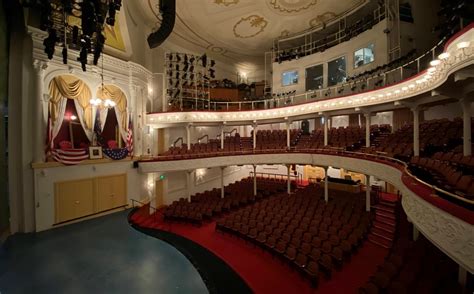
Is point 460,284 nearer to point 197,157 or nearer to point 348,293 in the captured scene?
point 348,293

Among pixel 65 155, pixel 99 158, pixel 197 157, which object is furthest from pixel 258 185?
pixel 65 155

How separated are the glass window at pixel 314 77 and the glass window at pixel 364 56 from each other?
3.06 meters

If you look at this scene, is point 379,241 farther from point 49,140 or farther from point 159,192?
point 49,140

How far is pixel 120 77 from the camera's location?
40.3 feet

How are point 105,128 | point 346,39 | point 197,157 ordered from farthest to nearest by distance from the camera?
point 346,39 → point 197,157 → point 105,128

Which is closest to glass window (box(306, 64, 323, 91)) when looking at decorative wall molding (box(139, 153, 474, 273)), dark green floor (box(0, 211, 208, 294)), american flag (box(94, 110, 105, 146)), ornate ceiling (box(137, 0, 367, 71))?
ornate ceiling (box(137, 0, 367, 71))

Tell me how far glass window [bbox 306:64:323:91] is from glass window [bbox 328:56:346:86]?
0.83m

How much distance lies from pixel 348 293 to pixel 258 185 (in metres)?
12.1

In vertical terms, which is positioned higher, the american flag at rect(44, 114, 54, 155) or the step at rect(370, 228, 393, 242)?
the american flag at rect(44, 114, 54, 155)

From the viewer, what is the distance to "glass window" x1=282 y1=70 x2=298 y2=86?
20.2 m

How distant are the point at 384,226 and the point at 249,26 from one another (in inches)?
644

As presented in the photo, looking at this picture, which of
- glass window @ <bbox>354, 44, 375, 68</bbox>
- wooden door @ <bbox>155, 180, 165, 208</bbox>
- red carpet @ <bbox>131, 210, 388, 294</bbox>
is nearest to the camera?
red carpet @ <bbox>131, 210, 388, 294</bbox>

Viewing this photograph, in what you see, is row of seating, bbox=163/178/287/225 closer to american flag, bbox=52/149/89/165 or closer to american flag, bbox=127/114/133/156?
american flag, bbox=127/114/133/156

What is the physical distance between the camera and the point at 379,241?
29.5ft
